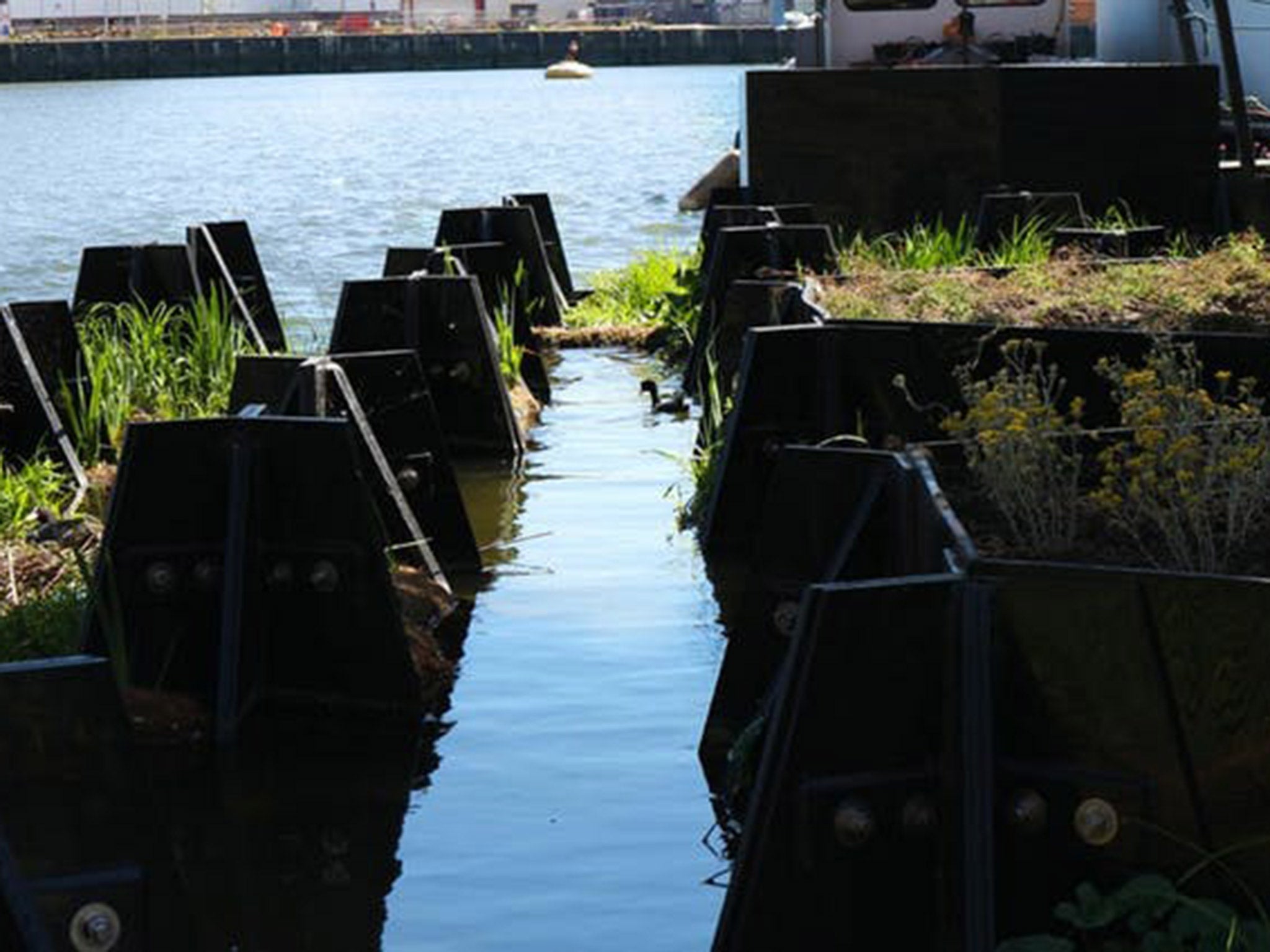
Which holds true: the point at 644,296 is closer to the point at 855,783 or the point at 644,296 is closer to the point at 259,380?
the point at 259,380

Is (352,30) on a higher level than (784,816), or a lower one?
lower

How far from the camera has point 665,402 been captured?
14.7 metres

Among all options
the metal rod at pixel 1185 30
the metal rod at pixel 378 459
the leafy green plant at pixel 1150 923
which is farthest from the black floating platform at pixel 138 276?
the leafy green plant at pixel 1150 923

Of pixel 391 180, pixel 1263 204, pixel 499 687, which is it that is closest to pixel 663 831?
pixel 499 687

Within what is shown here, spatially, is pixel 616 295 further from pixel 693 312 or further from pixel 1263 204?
pixel 1263 204

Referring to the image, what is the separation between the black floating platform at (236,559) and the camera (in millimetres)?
7184

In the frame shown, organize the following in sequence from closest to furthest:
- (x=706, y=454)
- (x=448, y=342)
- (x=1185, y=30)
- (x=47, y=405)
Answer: (x=47, y=405)
(x=706, y=454)
(x=448, y=342)
(x=1185, y=30)

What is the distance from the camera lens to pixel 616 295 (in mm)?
21203

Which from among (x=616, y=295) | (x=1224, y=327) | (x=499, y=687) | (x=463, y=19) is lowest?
(x=463, y=19)

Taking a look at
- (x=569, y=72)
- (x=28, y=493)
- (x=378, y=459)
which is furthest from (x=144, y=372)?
(x=569, y=72)

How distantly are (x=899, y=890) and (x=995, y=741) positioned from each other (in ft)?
0.99

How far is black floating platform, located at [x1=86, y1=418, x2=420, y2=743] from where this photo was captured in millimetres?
7184

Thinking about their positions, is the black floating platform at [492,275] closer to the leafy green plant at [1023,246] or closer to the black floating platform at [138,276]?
the black floating platform at [138,276]

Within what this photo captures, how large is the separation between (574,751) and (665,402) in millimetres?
7448
